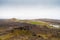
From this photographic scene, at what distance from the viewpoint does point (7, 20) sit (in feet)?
47.0

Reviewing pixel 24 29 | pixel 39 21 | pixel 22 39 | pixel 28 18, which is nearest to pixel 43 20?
pixel 39 21

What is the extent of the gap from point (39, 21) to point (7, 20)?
322 cm

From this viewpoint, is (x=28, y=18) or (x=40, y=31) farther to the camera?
(x=28, y=18)

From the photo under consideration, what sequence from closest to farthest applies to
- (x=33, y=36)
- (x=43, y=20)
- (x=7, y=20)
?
(x=33, y=36)
(x=7, y=20)
(x=43, y=20)

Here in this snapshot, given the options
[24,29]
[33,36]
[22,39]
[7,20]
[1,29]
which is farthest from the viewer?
[7,20]

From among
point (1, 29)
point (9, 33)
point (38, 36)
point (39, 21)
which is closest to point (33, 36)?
point (38, 36)

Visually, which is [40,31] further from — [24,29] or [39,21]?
[39,21]

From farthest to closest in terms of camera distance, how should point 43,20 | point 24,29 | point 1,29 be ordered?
point 43,20 < point 1,29 < point 24,29

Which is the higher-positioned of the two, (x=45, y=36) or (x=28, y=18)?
(x=28, y=18)

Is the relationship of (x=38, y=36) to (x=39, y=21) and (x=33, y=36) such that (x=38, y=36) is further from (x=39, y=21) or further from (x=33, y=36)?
(x=39, y=21)

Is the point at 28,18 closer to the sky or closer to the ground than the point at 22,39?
closer to the sky

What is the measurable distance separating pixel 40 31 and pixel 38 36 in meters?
1.13

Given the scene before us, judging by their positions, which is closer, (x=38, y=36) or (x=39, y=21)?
(x=38, y=36)

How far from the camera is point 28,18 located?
48.4 ft
